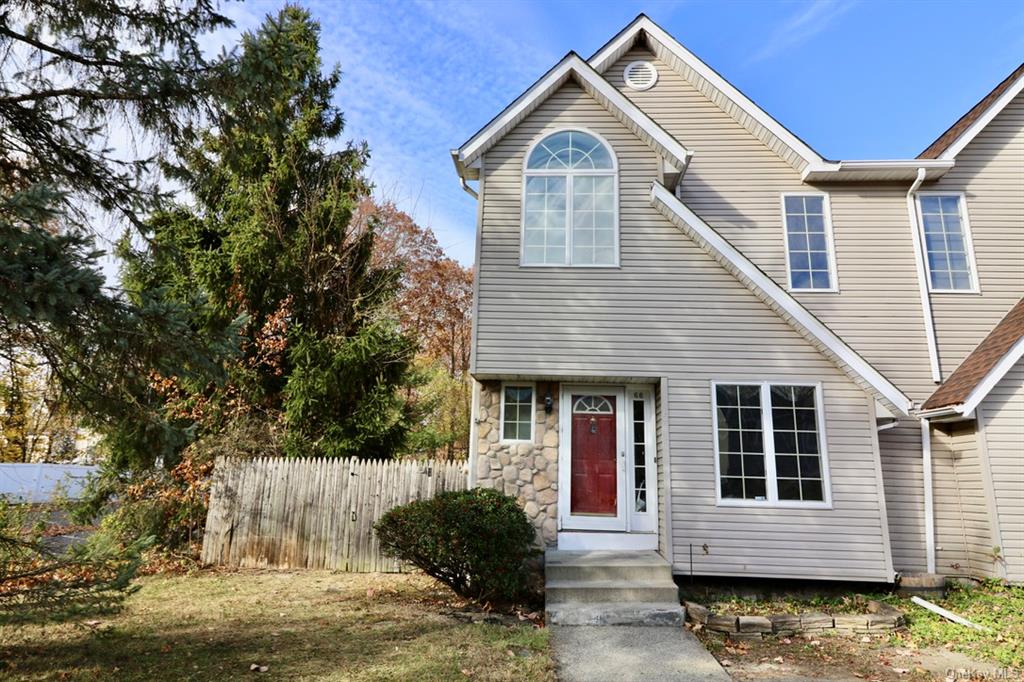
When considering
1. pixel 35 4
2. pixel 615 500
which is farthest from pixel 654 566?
pixel 35 4

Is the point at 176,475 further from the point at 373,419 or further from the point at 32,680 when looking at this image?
the point at 32,680

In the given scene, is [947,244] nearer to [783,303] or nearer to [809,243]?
[809,243]

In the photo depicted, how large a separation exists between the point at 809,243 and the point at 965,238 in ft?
8.16

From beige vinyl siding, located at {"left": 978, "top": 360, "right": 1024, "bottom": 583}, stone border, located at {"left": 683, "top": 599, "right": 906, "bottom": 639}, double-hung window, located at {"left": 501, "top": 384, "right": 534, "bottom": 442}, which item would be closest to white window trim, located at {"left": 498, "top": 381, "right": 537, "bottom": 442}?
double-hung window, located at {"left": 501, "top": 384, "right": 534, "bottom": 442}

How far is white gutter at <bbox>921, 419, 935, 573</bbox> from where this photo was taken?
7.71 meters

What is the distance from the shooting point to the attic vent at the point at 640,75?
31.6 ft

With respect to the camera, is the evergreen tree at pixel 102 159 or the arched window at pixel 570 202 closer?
the evergreen tree at pixel 102 159

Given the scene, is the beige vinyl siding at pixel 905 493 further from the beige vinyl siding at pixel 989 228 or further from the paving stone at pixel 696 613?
the paving stone at pixel 696 613

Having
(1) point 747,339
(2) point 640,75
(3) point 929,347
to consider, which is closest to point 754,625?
(1) point 747,339

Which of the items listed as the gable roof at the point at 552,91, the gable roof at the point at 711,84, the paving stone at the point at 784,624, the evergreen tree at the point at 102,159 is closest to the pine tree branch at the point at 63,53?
the evergreen tree at the point at 102,159

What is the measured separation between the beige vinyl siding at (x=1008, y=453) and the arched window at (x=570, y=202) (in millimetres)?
5455

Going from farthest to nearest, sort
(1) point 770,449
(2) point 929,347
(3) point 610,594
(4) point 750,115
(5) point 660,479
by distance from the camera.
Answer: (4) point 750,115 → (2) point 929,347 → (5) point 660,479 → (1) point 770,449 → (3) point 610,594

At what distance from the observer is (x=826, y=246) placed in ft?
29.0

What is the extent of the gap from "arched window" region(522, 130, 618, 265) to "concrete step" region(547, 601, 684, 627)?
4689 mm
